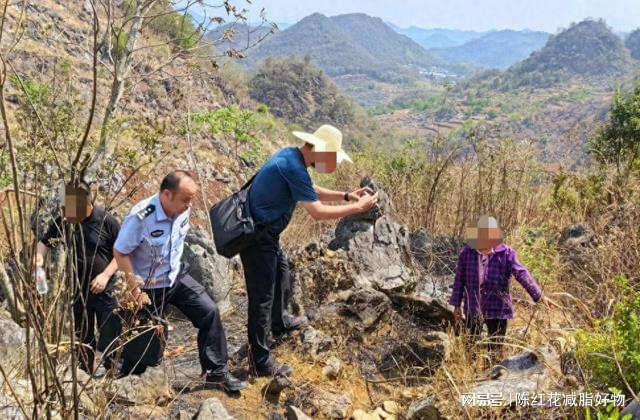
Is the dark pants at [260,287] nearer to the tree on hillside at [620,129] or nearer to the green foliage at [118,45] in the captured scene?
the green foliage at [118,45]

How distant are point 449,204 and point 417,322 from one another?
2.44 meters

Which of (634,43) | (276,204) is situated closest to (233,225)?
(276,204)

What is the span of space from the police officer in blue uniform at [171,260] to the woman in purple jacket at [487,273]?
4.44ft

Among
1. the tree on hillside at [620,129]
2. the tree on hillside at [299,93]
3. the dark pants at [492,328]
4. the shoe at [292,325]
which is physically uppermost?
the tree on hillside at [299,93]

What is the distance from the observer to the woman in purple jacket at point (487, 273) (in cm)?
331

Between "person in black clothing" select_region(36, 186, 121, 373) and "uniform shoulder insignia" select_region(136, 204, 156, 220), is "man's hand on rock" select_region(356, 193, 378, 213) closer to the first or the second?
"uniform shoulder insignia" select_region(136, 204, 156, 220)

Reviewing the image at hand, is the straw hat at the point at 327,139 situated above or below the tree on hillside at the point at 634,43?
below

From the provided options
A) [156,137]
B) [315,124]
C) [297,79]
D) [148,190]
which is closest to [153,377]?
[156,137]

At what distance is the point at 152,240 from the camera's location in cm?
302

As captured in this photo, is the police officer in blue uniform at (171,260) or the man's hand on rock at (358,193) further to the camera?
the man's hand on rock at (358,193)

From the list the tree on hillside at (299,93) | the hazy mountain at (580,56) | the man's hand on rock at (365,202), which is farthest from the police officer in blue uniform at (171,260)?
the hazy mountain at (580,56)

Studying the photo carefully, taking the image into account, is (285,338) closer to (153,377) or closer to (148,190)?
(153,377)

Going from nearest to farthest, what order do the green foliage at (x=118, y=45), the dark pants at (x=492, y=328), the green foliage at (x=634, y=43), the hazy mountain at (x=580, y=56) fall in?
1. the green foliage at (x=118, y=45)
2. the dark pants at (x=492, y=328)
3. the hazy mountain at (x=580, y=56)
4. the green foliage at (x=634, y=43)

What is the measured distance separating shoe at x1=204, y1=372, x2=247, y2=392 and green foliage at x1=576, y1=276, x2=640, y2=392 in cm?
167
